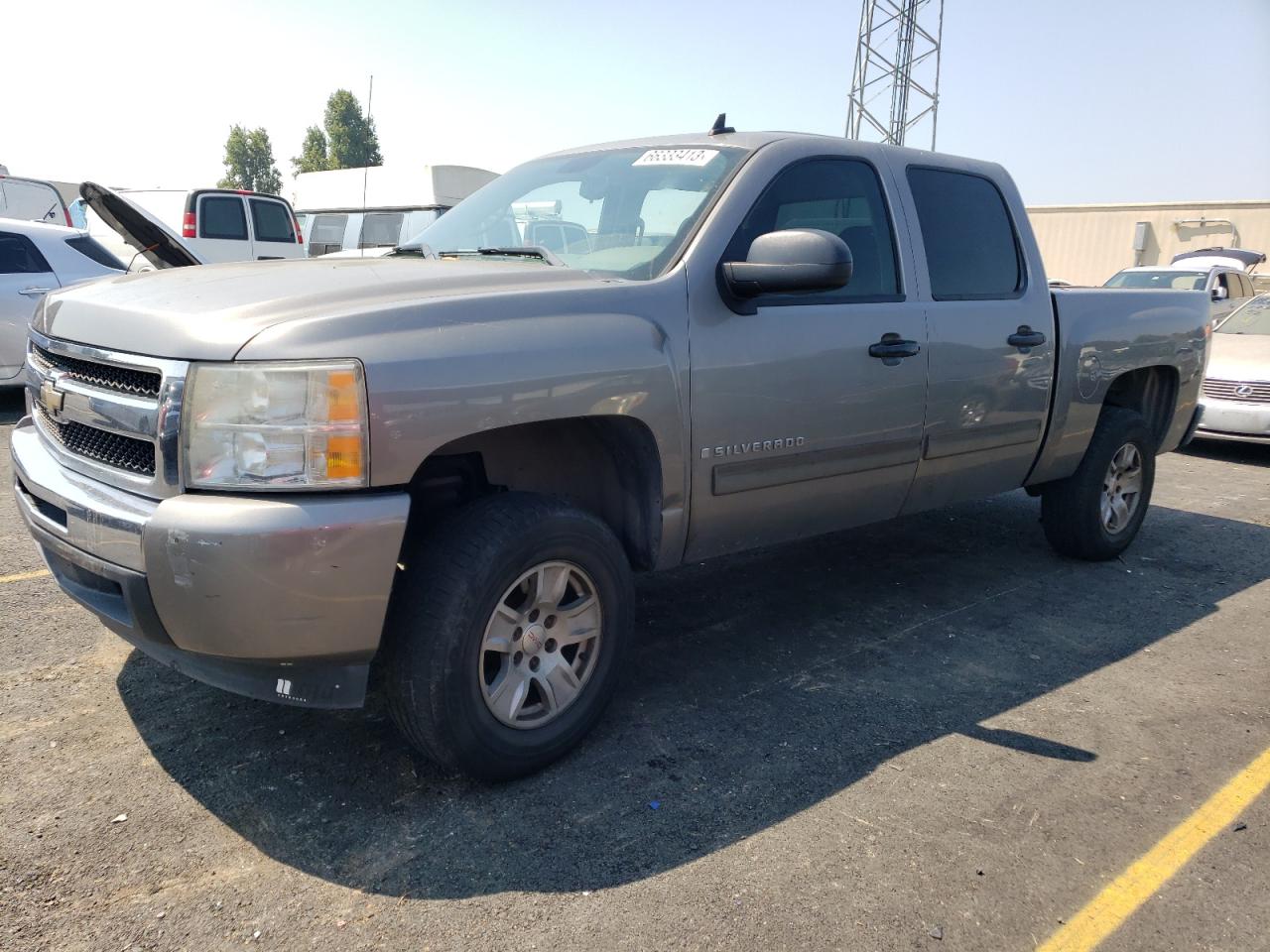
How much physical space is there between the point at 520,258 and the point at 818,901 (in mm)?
2280

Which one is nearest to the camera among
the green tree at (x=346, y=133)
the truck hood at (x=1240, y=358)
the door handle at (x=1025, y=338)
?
the door handle at (x=1025, y=338)

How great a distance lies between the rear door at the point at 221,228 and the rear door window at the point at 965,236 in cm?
1297

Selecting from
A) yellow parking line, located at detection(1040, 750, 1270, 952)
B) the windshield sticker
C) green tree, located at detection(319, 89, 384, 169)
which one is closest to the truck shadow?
yellow parking line, located at detection(1040, 750, 1270, 952)

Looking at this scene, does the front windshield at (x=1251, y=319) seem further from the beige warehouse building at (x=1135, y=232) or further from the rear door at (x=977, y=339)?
the beige warehouse building at (x=1135, y=232)

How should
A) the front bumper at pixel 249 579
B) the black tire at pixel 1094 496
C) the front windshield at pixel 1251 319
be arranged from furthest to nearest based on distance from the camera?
the front windshield at pixel 1251 319, the black tire at pixel 1094 496, the front bumper at pixel 249 579

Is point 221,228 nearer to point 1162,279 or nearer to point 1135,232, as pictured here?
point 1162,279

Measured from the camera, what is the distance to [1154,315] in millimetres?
5234

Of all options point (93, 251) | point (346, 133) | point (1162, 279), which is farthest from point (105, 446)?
point (346, 133)

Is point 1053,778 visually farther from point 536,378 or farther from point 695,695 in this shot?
point 536,378

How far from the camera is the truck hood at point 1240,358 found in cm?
875

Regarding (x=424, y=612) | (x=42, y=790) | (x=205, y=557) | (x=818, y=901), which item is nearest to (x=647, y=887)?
(x=818, y=901)

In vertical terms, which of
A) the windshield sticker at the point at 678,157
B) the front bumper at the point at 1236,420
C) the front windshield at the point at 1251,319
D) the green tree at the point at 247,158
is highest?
the green tree at the point at 247,158

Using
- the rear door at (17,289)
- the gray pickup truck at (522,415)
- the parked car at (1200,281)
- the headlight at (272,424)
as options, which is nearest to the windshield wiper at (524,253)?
the gray pickup truck at (522,415)

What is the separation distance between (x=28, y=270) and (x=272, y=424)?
25.1 feet
